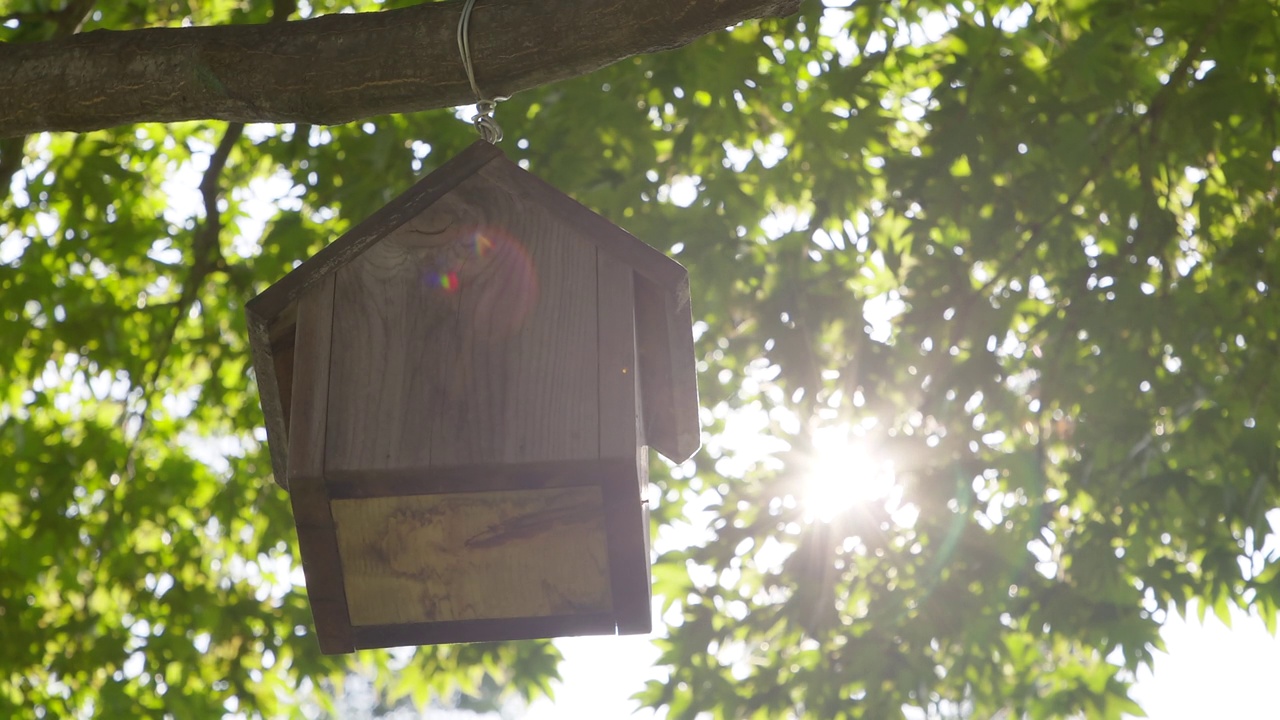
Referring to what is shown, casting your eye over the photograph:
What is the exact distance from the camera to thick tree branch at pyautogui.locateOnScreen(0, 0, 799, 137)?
1744 millimetres

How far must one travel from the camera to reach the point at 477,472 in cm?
163

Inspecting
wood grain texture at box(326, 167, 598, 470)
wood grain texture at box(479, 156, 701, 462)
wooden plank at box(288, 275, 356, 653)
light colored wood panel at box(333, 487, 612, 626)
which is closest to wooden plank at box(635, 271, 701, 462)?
wood grain texture at box(479, 156, 701, 462)

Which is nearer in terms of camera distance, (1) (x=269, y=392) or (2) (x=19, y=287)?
(1) (x=269, y=392)

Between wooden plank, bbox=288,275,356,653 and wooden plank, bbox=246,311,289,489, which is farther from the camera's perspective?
wooden plank, bbox=246,311,289,489

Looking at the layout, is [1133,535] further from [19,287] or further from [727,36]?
[19,287]

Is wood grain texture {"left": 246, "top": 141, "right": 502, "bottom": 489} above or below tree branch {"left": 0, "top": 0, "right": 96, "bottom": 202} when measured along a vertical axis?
below

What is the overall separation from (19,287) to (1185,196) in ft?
17.6

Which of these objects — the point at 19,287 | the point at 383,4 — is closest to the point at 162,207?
the point at 19,287

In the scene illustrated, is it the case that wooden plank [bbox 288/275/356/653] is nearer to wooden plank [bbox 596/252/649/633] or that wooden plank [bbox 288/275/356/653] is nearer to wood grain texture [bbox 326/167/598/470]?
wood grain texture [bbox 326/167/598/470]

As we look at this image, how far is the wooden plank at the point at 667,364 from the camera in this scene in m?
1.91

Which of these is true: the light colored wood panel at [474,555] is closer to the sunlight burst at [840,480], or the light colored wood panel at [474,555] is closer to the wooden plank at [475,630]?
the wooden plank at [475,630]

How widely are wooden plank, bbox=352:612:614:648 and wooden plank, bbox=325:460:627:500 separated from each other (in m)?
0.34

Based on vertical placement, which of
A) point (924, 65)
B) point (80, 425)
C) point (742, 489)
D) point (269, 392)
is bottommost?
point (269, 392)

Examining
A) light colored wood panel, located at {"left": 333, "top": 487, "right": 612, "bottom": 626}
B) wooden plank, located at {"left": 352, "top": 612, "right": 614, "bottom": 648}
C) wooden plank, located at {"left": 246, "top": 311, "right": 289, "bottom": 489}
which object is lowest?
wooden plank, located at {"left": 352, "top": 612, "right": 614, "bottom": 648}
